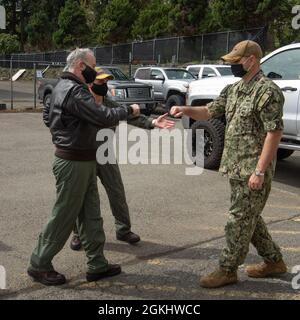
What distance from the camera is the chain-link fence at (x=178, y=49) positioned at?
89.9 feet

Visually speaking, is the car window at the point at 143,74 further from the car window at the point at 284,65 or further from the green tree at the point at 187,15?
the car window at the point at 284,65

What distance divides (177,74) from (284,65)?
1145 centimetres

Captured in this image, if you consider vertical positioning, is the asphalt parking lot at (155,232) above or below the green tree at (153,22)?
below

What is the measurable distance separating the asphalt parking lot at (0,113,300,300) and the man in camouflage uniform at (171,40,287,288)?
0.39 meters

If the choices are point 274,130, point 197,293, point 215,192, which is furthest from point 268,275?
point 215,192

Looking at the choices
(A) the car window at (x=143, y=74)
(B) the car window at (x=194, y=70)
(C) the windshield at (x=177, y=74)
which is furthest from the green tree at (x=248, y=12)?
(C) the windshield at (x=177, y=74)

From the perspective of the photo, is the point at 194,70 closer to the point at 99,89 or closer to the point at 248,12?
the point at 248,12

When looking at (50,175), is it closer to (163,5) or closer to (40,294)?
(40,294)

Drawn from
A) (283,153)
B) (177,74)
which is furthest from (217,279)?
(177,74)

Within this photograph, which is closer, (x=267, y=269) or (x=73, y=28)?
(x=267, y=269)

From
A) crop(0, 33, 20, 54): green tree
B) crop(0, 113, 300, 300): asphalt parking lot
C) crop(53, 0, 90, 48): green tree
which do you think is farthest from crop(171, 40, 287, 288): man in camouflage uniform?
crop(0, 33, 20, 54): green tree

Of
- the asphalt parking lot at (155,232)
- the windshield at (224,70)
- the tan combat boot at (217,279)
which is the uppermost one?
the windshield at (224,70)

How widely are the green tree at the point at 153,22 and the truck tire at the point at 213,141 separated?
26.0 meters

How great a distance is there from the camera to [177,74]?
19312 mm
